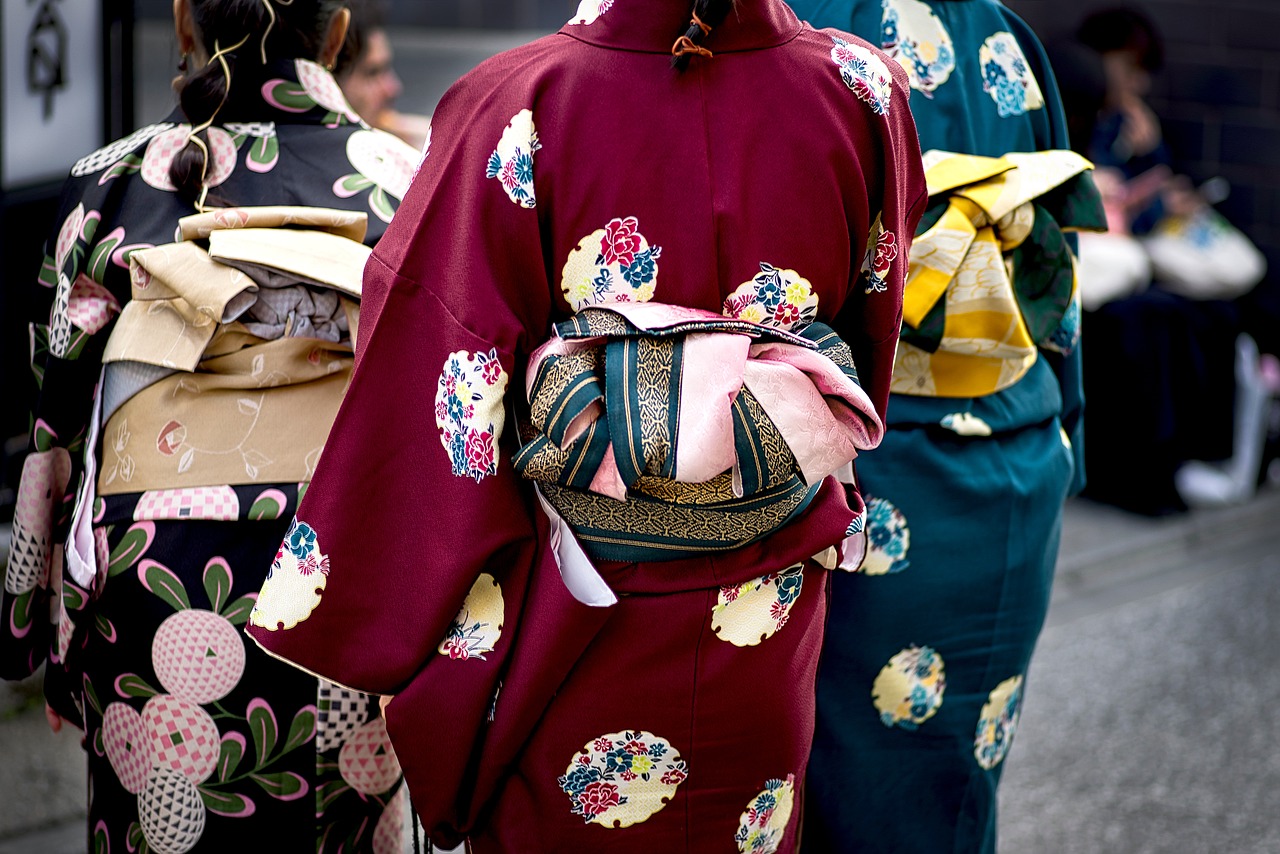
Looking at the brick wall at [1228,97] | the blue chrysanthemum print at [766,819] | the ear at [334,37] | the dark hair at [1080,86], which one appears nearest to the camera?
the blue chrysanthemum print at [766,819]

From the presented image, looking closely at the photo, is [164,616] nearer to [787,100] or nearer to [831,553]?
[831,553]

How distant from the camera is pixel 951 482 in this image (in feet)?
7.19

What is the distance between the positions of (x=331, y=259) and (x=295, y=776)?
80 centimetres

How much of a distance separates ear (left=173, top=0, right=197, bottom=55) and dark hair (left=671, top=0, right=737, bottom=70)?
2.85 feet

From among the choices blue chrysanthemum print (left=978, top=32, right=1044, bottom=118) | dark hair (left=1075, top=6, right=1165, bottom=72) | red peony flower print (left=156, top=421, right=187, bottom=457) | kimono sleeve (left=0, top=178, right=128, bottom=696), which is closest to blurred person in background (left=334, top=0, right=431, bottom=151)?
kimono sleeve (left=0, top=178, right=128, bottom=696)

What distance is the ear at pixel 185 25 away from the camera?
2.00 metres

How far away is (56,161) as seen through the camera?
11.2ft

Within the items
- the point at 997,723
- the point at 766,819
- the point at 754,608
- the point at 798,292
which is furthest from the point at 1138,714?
the point at 798,292

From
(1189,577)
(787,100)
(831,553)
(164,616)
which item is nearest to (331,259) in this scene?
(164,616)

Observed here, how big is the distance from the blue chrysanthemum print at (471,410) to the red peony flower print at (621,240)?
18cm

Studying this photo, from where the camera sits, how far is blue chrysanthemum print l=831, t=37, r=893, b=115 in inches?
65.5

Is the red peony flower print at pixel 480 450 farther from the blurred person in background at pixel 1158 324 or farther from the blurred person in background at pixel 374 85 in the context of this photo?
the blurred person in background at pixel 1158 324

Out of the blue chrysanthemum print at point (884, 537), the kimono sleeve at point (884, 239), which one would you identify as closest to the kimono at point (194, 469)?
the kimono sleeve at point (884, 239)

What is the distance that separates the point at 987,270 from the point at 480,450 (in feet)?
3.19
